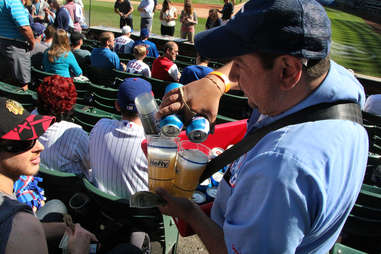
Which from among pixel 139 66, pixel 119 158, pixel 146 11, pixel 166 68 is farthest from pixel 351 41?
pixel 119 158

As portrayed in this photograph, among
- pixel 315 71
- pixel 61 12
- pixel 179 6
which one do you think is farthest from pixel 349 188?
pixel 179 6

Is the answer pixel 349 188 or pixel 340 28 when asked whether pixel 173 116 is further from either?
pixel 340 28

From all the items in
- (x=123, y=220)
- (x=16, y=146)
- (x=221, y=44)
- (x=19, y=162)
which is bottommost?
(x=123, y=220)

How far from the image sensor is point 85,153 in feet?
9.20

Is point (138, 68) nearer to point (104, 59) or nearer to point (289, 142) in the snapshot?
point (104, 59)

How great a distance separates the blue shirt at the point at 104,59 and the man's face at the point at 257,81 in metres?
5.37

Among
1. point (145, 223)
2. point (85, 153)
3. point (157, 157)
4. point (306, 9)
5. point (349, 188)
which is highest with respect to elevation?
point (306, 9)

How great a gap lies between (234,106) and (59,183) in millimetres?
3241

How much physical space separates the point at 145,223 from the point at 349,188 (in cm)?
168

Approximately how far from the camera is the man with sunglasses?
1.49 metres

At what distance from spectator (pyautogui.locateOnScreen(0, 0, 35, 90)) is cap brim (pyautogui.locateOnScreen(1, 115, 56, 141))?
3757 millimetres

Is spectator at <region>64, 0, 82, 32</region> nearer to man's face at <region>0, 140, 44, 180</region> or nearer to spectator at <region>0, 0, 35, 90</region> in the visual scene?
spectator at <region>0, 0, 35, 90</region>

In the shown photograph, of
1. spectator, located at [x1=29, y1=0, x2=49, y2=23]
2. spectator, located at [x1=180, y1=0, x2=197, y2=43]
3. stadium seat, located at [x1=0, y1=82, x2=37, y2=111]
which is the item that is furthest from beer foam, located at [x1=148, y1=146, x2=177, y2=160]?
spectator, located at [x1=29, y1=0, x2=49, y2=23]

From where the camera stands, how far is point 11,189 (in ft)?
6.25
